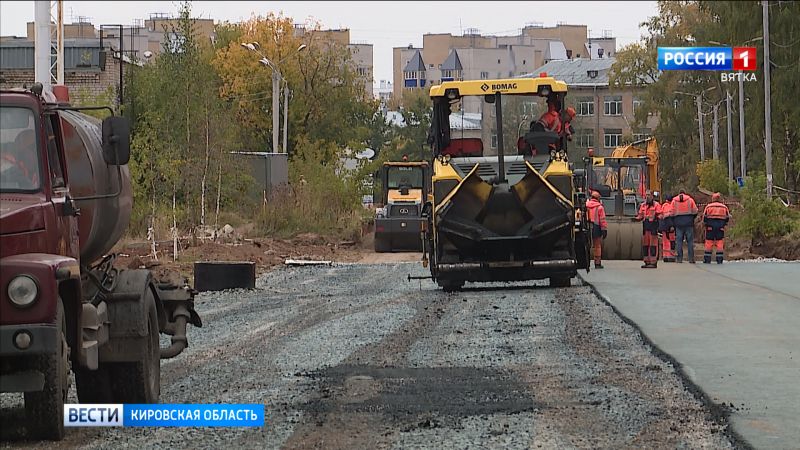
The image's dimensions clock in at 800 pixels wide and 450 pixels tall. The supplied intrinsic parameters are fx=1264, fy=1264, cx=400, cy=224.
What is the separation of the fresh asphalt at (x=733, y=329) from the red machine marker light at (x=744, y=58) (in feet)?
81.3

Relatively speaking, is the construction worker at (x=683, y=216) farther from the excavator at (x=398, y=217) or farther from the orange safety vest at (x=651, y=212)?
the excavator at (x=398, y=217)

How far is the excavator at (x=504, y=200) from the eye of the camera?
19.3 meters

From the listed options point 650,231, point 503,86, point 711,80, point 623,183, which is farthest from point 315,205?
point 711,80

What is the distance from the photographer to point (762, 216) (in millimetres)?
33469

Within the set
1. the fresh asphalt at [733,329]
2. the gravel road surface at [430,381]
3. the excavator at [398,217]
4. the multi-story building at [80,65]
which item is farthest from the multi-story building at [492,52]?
the gravel road surface at [430,381]

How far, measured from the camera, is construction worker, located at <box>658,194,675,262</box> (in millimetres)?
28172

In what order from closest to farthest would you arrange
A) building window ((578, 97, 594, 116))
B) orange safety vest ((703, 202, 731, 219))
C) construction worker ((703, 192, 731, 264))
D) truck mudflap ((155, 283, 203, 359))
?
1. truck mudflap ((155, 283, 203, 359))
2. orange safety vest ((703, 202, 731, 219))
3. construction worker ((703, 192, 731, 264))
4. building window ((578, 97, 594, 116))

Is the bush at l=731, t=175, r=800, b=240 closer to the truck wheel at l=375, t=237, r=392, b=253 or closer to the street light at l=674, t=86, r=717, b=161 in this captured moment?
the truck wheel at l=375, t=237, r=392, b=253

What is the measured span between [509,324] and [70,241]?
7.88 metres

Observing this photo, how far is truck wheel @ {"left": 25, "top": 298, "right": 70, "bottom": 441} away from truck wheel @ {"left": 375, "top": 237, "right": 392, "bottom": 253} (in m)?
29.5

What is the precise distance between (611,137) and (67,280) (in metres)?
99.2

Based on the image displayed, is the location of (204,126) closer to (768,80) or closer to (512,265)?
(512,265)

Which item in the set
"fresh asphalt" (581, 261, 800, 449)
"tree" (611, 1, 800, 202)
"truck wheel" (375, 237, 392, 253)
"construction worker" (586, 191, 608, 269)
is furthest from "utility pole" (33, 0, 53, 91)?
"tree" (611, 1, 800, 202)

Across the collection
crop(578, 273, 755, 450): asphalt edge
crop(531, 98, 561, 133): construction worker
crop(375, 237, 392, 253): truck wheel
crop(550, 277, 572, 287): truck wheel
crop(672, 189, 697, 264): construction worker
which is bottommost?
crop(578, 273, 755, 450): asphalt edge
